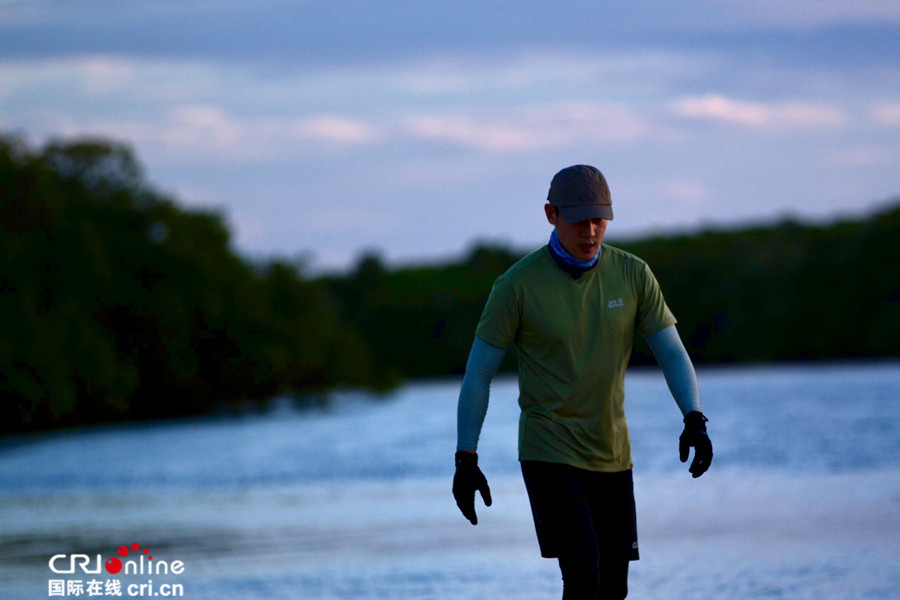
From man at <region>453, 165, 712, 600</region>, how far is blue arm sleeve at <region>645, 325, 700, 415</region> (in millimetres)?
11

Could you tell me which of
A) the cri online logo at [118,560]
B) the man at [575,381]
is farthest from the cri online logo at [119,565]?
the man at [575,381]

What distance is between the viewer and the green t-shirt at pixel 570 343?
4.84 meters

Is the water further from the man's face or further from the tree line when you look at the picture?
the tree line

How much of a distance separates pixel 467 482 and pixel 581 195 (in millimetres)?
1099

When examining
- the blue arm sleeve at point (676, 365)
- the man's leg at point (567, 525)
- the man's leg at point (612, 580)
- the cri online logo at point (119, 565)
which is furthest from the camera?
the cri online logo at point (119, 565)

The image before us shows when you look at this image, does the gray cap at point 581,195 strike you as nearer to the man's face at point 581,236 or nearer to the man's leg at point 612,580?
the man's face at point 581,236

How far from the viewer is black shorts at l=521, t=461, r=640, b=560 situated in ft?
16.0

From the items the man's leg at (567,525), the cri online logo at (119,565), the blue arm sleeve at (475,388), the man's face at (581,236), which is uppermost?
the man's face at (581,236)

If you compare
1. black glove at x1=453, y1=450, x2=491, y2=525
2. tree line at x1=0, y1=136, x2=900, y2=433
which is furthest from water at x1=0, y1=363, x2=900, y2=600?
tree line at x1=0, y1=136, x2=900, y2=433

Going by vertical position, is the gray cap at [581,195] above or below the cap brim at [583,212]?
above

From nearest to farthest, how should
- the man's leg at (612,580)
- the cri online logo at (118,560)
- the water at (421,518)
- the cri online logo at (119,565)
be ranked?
1. the man's leg at (612,580)
2. the water at (421,518)
3. the cri online logo at (119,565)
4. the cri online logo at (118,560)

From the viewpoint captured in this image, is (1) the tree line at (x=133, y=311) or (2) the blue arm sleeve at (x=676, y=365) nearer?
(2) the blue arm sleeve at (x=676, y=365)

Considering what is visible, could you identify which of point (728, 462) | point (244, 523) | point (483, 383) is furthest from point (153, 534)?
point (728, 462)

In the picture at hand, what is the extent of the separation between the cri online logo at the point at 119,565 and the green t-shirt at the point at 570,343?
4.96 m
